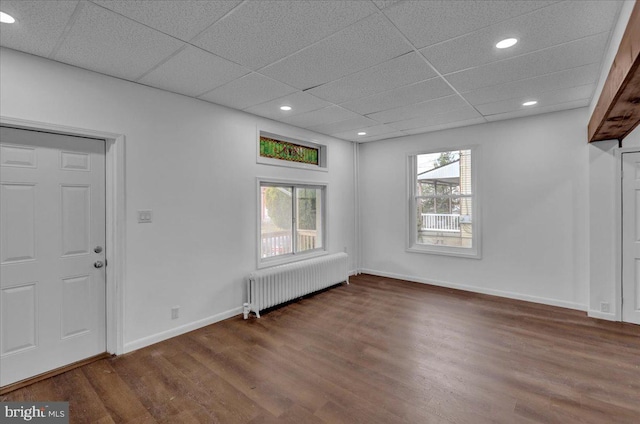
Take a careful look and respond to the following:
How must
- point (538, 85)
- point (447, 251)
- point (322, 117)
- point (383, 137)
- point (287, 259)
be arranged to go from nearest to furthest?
point (538, 85), point (322, 117), point (287, 259), point (447, 251), point (383, 137)

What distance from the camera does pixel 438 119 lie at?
4480 mm

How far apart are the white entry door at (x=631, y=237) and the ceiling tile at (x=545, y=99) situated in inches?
36.0

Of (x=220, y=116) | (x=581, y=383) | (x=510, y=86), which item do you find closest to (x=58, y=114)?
(x=220, y=116)

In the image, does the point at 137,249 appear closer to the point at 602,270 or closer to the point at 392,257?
the point at 392,257

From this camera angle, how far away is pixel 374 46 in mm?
2400

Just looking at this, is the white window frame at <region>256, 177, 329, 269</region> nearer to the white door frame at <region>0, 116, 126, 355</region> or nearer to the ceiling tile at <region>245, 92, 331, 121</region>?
the ceiling tile at <region>245, 92, 331, 121</region>

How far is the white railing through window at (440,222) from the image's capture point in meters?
5.18

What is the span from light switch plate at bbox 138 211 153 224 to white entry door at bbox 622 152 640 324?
17.3 feet

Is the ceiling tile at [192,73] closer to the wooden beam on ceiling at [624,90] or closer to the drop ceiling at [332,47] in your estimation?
the drop ceiling at [332,47]

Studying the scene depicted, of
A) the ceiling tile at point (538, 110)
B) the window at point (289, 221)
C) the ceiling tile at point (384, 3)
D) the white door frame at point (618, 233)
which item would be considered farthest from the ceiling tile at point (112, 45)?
the white door frame at point (618, 233)

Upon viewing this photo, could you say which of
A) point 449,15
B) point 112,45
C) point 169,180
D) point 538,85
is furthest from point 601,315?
point 112,45

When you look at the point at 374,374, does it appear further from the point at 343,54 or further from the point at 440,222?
the point at 440,222

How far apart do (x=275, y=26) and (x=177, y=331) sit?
10.3ft

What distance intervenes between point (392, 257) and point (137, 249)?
13.8 ft
